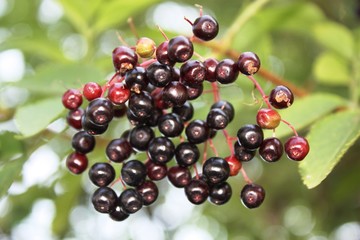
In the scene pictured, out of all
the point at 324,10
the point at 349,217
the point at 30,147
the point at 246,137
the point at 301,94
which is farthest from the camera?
the point at 324,10

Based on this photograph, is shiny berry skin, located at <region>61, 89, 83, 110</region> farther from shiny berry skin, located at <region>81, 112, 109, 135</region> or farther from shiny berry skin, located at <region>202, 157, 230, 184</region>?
shiny berry skin, located at <region>202, 157, 230, 184</region>

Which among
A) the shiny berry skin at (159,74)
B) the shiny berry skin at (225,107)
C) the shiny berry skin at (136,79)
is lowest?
the shiny berry skin at (225,107)

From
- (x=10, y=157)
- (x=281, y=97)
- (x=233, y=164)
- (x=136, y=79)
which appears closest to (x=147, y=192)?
(x=233, y=164)

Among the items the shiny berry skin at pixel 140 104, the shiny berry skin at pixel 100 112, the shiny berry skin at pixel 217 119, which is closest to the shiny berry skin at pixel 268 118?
the shiny berry skin at pixel 217 119

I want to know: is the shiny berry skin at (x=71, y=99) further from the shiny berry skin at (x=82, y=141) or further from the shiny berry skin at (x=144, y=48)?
the shiny berry skin at (x=144, y=48)

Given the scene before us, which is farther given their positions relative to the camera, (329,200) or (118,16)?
(329,200)

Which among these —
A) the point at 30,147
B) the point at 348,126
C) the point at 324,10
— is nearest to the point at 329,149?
the point at 348,126

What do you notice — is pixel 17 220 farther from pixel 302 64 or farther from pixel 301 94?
pixel 302 64
